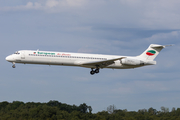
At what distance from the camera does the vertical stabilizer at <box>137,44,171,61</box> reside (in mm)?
53531

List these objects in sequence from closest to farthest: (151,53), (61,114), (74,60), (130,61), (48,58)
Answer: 1. (48,58)
2. (74,60)
3. (130,61)
4. (151,53)
5. (61,114)

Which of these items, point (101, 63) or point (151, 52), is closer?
point (101, 63)

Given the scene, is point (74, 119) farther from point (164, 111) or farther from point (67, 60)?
point (164, 111)

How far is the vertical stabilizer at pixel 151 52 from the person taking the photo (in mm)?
53531

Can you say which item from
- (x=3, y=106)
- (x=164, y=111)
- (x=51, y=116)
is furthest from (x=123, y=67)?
(x=3, y=106)

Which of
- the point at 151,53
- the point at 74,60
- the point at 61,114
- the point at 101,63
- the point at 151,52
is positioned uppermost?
the point at 151,52

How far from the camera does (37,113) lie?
7119cm

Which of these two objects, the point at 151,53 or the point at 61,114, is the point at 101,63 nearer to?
the point at 151,53

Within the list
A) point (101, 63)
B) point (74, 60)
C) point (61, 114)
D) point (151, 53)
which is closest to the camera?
point (74, 60)

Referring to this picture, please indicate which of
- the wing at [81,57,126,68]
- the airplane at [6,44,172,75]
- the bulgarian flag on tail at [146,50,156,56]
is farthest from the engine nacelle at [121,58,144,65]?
the bulgarian flag on tail at [146,50,156,56]

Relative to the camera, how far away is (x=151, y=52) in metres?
53.8

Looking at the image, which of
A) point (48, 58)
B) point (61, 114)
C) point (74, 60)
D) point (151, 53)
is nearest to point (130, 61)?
point (151, 53)

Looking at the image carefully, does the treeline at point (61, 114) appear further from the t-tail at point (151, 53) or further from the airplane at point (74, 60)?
the t-tail at point (151, 53)

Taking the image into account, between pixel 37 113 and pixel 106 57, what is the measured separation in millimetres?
30043
